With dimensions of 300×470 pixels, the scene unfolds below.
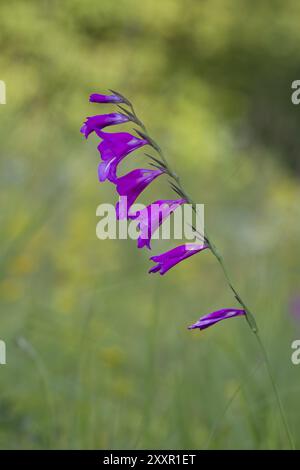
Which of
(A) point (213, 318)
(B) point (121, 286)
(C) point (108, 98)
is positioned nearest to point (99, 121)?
(C) point (108, 98)

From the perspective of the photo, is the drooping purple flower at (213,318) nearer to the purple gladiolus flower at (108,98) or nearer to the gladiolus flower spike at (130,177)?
the gladiolus flower spike at (130,177)

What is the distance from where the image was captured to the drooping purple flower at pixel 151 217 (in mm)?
961

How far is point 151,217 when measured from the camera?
0.98m

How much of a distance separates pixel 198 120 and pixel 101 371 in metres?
6.92

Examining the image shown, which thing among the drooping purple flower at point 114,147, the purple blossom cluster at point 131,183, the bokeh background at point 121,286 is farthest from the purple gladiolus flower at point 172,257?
the bokeh background at point 121,286

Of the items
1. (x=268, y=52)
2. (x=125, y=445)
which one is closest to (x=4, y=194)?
(x=125, y=445)

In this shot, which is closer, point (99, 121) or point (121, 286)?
point (99, 121)

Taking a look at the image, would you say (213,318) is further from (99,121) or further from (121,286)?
(121,286)

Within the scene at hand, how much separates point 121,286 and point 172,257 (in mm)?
1803

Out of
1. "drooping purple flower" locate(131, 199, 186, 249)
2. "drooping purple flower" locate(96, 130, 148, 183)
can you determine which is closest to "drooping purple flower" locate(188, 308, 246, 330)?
"drooping purple flower" locate(131, 199, 186, 249)

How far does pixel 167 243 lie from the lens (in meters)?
4.42

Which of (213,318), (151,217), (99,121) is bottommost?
(213,318)

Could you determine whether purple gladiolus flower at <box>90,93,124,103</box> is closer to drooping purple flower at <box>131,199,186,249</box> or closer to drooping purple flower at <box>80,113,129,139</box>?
drooping purple flower at <box>80,113,129,139</box>
